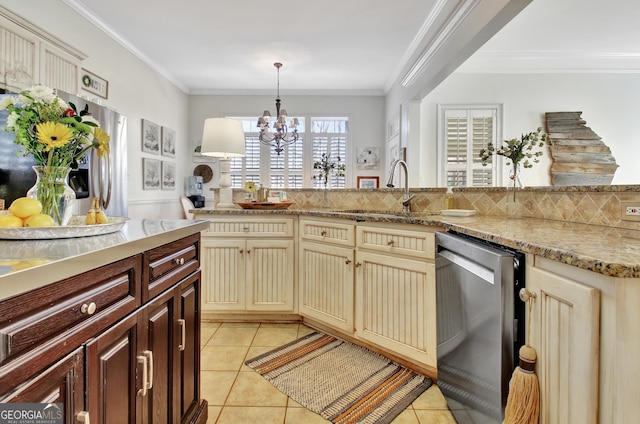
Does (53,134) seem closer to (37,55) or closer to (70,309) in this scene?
(70,309)

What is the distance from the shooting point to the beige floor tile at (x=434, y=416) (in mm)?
1443

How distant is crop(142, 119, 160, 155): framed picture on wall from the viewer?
4.41 m

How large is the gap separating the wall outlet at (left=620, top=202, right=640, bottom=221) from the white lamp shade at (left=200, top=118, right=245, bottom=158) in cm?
236

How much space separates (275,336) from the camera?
2.32 m

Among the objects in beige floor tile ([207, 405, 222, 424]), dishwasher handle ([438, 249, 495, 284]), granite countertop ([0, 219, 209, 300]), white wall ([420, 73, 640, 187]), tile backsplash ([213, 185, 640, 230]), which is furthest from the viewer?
white wall ([420, 73, 640, 187])

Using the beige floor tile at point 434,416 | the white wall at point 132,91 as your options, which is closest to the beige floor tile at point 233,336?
the beige floor tile at point 434,416

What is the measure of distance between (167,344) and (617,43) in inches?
221

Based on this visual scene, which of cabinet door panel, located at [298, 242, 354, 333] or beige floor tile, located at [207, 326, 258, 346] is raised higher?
cabinet door panel, located at [298, 242, 354, 333]

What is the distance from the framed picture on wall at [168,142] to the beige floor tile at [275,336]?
12.2 feet

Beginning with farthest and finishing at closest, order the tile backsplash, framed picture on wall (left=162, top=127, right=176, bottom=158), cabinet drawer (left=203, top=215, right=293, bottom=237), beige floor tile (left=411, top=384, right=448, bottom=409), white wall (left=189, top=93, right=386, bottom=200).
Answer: white wall (left=189, top=93, right=386, bottom=200) → framed picture on wall (left=162, top=127, right=176, bottom=158) → cabinet drawer (left=203, top=215, right=293, bottom=237) → beige floor tile (left=411, top=384, right=448, bottom=409) → the tile backsplash

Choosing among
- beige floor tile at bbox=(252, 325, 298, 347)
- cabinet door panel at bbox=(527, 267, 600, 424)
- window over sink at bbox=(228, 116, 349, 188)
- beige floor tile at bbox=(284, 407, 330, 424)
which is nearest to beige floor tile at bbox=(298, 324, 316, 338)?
beige floor tile at bbox=(252, 325, 298, 347)

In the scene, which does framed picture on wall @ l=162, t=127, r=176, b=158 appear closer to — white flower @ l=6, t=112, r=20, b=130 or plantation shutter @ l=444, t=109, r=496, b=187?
plantation shutter @ l=444, t=109, r=496, b=187

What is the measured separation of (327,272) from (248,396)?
90 cm

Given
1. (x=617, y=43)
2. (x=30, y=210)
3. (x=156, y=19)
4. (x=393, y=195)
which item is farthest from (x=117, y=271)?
(x=617, y=43)
